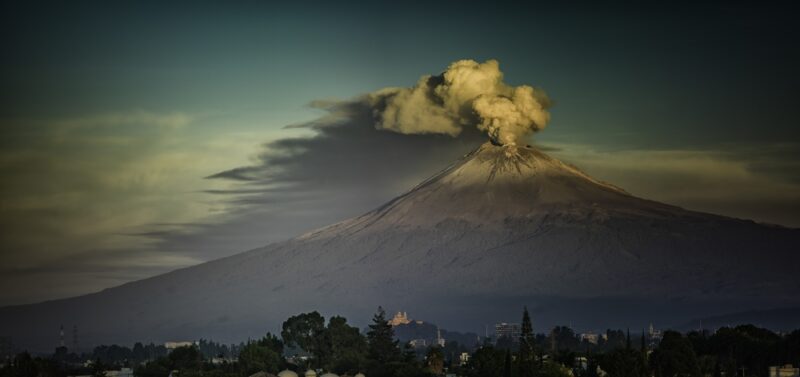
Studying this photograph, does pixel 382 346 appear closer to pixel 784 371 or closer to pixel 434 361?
pixel 434 361

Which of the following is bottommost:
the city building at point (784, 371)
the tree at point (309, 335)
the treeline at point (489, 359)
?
the city building at point (784, 371)

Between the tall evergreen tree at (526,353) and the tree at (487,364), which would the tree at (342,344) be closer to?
the tree at (487,364)

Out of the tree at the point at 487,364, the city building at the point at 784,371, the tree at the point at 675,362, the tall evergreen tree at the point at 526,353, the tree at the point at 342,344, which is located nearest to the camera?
the tree at the point at 675,362

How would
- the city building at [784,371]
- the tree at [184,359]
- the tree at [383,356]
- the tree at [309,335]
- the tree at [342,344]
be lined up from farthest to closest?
the tree at [309,335] < the tree at [184,359] < the tree at [342,344] < the tree at [383,356] < the city building at [784,371]

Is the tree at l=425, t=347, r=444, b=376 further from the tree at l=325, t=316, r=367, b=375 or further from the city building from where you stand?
the city building

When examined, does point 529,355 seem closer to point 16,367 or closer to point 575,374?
point 575,374

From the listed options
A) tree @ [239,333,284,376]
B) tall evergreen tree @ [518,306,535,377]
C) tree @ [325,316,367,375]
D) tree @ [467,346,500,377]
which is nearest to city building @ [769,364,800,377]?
tall evergreen tree @ [518,306,535,377]

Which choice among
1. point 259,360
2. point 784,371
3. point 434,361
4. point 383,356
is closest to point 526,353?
point 434,361

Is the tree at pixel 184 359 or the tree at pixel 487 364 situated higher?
the tree at pixel 184 359

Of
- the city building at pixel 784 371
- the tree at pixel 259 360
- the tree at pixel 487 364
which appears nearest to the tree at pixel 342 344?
the tree at pixel 259 360
